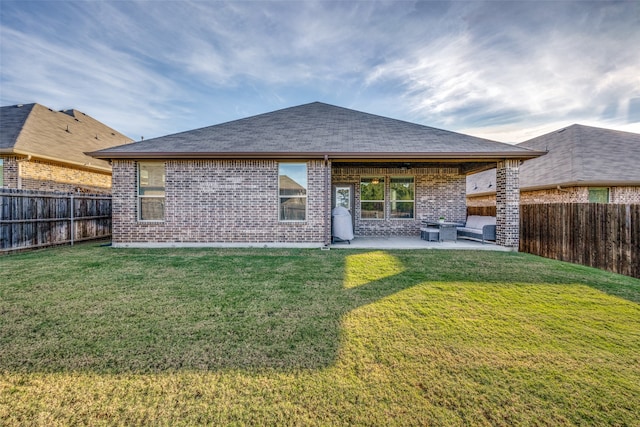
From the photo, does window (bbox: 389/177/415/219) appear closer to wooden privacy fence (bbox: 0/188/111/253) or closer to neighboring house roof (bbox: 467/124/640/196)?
neighboring house roof (bbox: 467/124/640/196)

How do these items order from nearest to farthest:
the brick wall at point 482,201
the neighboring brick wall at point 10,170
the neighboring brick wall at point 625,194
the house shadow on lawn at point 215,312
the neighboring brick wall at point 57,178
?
the house shadow on lawn at point 215,312 < the neighboring brick wall at point 10,170 < the neighboring brick wall at point 57,178 < the neighboring brick wall at point 625,194 < the brick wall at point 482,201

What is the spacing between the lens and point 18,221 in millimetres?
7926

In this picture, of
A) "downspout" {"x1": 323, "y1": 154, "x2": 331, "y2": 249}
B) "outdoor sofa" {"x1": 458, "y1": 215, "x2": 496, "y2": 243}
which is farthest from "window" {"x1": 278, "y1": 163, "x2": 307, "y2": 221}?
"outdoor sofa" {"x1": 458, "y1": 215, "x2": 496, "y2": 243}

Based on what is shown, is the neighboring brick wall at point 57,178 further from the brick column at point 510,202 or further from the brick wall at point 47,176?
the brick column at point 510,202

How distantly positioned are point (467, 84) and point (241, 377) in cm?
1330

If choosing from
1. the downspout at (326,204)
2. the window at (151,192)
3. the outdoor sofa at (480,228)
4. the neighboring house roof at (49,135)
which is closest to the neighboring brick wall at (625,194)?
the outdoor sofa at (480,228)

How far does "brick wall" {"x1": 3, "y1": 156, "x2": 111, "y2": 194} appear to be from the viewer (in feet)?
34.9

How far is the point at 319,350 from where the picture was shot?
2.68 m

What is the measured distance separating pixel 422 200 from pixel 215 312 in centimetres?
999

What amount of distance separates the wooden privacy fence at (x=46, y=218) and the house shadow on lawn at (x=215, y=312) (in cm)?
396

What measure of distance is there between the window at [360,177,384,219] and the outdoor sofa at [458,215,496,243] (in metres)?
3.23

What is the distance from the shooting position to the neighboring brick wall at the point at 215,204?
857cm

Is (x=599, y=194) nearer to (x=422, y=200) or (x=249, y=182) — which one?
(x=422, y=200)

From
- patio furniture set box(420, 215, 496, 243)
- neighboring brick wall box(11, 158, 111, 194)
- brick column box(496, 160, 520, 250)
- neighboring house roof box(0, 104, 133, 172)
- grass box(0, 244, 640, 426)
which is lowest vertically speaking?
grass box(0, 244, 640, 426)
